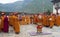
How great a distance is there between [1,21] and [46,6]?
388 centimetres

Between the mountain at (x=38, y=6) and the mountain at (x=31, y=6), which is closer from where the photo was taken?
the mountain at (x=31, y=6)

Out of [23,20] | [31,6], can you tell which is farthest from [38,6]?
[23,20]

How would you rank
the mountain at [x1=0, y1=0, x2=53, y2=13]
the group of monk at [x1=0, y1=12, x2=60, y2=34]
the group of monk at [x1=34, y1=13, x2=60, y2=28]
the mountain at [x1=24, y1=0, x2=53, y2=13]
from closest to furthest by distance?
the group of monk at [x1=0, y1=12, x2=60, y2=34]
the group of monk at [x1=34, y1=13, x2=60, y2=28]
the mountain at [x1=0, y1=0, x2=53, y2=13]
the mountain at [x1=24, y1=0, x2=53, y2=13]

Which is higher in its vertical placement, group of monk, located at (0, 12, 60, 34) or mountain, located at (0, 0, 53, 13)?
mountain, located at (0, 0, 53, 13)

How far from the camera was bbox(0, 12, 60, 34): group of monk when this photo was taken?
165 inches

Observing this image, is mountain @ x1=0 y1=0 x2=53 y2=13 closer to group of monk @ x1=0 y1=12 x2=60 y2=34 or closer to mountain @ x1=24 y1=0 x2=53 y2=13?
mountain @ x1=24 y1=0 x2=53 y2=13

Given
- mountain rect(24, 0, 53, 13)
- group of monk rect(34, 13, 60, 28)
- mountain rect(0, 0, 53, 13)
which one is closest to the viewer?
group of monk rect(34, 13, 60, 28)

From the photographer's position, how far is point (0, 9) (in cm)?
706

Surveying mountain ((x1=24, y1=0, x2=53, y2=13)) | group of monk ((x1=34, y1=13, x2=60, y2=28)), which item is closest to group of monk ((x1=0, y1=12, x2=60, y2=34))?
group of monk ((x1=34, y1=13, x2=60, y2=28))

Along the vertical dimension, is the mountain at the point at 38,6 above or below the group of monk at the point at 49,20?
above

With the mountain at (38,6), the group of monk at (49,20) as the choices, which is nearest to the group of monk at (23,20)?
the group of monk at (49,20)

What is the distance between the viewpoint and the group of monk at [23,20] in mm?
4204

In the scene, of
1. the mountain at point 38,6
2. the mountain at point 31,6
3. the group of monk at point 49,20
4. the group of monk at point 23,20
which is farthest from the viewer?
the mountain at point 38,6

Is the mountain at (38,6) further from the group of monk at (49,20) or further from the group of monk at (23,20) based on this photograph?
the group of monk at (49,20)
